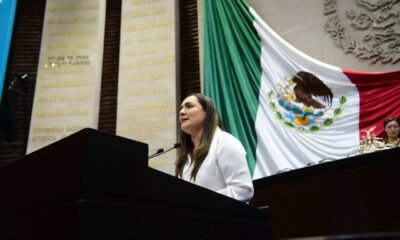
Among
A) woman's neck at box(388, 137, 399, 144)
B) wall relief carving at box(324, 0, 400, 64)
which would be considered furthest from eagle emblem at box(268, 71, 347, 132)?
woman's neck at box(388, 137, 399, 144)

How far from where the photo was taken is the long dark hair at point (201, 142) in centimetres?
155

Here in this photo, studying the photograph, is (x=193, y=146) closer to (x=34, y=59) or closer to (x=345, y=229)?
(x=345, y=229)

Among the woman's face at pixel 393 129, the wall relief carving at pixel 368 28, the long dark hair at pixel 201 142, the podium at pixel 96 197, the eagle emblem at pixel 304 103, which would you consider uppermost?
the wall relief carving at pixel 368 28

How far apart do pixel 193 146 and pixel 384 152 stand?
0.81 m

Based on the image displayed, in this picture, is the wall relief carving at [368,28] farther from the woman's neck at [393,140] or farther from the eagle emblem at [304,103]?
the woman's neck at [393,140]

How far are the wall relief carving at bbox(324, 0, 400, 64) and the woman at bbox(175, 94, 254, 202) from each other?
9.87 feet

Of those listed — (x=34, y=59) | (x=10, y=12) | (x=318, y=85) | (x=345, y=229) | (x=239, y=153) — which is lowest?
(x=345, y=229)

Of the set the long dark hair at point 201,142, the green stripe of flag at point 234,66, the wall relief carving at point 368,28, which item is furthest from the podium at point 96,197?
the wall relief carving at point 368,28

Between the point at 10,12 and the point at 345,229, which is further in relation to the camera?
the point at 10,12

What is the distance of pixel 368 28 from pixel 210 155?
3442mm

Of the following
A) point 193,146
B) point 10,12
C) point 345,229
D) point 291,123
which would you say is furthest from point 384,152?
point 10,12

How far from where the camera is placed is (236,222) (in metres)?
0.99

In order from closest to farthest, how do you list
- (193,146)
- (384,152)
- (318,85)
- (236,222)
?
1. (236,222)
2. (384,152)
3. (193,146)
4. (318,85)

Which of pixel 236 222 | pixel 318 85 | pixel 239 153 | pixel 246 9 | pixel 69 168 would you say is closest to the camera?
pixel 69 168
